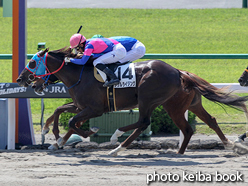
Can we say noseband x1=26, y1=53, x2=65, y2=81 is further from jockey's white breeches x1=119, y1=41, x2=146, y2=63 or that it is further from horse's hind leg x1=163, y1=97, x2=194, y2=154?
horse's hind leg x1=163, y1=97, x2=194, y2=154

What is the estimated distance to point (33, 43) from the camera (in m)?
17.1

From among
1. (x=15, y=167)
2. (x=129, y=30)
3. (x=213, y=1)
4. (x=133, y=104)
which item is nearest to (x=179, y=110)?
(x=133, y=104)

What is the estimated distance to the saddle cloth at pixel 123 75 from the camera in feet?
19.4

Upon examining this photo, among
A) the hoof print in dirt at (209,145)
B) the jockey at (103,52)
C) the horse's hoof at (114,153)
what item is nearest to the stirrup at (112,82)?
the jockey at (103,52)

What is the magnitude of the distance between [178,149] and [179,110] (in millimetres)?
892

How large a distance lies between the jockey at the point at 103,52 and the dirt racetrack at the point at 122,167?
3.81 ft

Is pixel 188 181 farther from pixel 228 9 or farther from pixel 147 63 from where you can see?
pixel 228 9

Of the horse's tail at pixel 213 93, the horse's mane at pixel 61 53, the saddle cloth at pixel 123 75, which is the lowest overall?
the horse's tail at pixel 213 93

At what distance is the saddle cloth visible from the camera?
5.92 m

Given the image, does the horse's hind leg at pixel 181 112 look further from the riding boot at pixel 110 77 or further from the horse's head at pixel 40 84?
the horse's head at pixel 40 84

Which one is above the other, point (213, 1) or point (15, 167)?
point (213, 1)

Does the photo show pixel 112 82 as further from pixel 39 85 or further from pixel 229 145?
pixel 229 145

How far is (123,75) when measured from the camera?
5953mm

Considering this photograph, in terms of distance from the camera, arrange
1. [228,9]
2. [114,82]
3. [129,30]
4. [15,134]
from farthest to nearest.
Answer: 1. [228,9]
2. [129,30]
3. [15,134]
4. [114,82]
